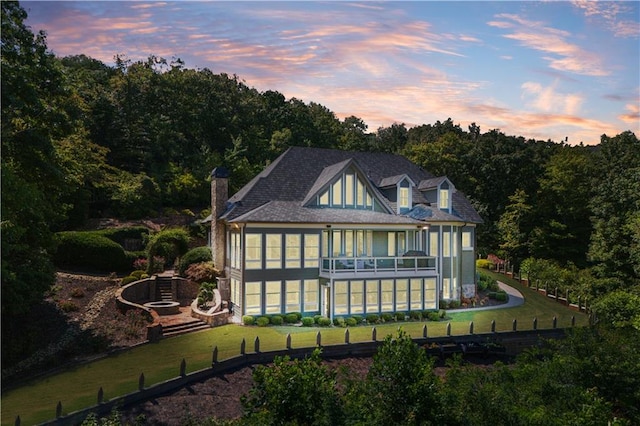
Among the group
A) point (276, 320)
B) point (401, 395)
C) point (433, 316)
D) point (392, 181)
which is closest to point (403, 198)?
point (392, 181)

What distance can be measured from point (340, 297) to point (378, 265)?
3148 millimetres

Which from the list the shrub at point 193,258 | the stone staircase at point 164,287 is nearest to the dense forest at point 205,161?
the stone staircase at point 164,287

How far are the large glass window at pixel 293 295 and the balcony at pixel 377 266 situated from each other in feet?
5.67

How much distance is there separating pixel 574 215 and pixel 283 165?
108 ft

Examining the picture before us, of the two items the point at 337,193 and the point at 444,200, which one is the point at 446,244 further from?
the point at 337,193

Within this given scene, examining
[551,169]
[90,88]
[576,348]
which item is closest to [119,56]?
[90,88]

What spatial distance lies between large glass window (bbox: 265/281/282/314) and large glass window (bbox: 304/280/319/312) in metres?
1.62

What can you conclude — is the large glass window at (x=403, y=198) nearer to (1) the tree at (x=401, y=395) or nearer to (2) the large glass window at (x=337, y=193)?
(2) the large glass window at (x=337, y=193)

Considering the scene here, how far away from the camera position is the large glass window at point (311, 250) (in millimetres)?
29953

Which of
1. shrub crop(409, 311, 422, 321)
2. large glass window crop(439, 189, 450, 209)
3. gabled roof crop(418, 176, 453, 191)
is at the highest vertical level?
gabled roof crop(418, 176, 453, 191)

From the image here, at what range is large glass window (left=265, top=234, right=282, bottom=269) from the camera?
2894cm

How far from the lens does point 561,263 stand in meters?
50.0

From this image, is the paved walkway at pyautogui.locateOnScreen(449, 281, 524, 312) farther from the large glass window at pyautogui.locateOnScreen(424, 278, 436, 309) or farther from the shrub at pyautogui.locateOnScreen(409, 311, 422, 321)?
the shrub at pyautogui.locateOnScreen(409, 311, 422, 321)

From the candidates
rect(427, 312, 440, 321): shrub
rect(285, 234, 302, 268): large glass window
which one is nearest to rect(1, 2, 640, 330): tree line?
rect(285, 234, 302, 268): large glass window
